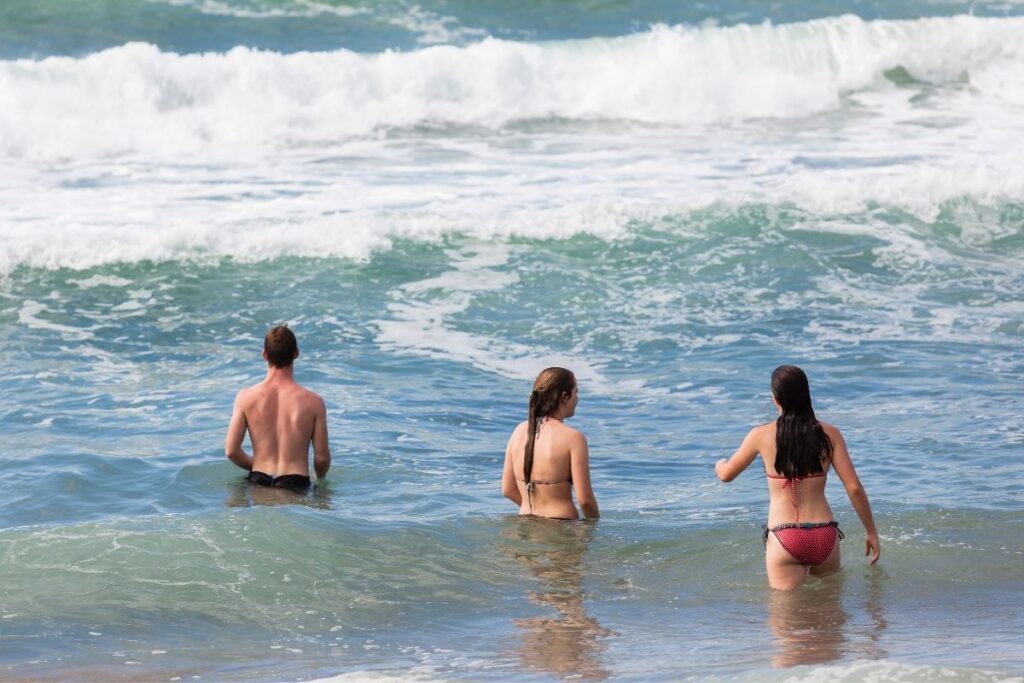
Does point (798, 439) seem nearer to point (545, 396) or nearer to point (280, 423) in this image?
point (545, 396)

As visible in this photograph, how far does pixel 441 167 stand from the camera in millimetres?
18578

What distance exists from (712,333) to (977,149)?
808 centimetres

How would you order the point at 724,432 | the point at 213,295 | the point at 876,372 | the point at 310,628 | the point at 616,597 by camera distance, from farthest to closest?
1. the point at 213,295
2. the point at 876,372
3. the point at 724,432
4. the point at 616,597
5. the point at 310,628

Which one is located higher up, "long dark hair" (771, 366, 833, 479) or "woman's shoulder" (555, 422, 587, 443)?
"long dark hair" (771, 366, 833, 479)

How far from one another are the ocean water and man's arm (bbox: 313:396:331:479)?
0.67 feet

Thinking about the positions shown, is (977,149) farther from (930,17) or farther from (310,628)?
(310,628)

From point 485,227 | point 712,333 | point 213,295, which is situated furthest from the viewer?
point 485,227

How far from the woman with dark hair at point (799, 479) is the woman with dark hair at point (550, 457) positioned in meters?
1.12

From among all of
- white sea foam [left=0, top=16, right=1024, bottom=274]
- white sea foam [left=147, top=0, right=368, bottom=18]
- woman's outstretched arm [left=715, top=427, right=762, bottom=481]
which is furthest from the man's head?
white sea foam [left=147, top=0, right=368, bottom=18]

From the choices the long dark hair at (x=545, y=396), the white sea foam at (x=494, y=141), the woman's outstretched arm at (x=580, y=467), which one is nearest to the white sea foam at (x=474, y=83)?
the white sea foam at (x=494, y=141)

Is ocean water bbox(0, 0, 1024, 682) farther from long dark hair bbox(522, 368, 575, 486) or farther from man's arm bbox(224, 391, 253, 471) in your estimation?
long dark hair bbox(522, 368, 575, 486)

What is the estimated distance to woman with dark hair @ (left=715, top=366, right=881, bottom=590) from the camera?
6262 millimetres

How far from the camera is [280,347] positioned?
8.31 metres

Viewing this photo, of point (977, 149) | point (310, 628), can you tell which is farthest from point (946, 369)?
point (977, 149)
